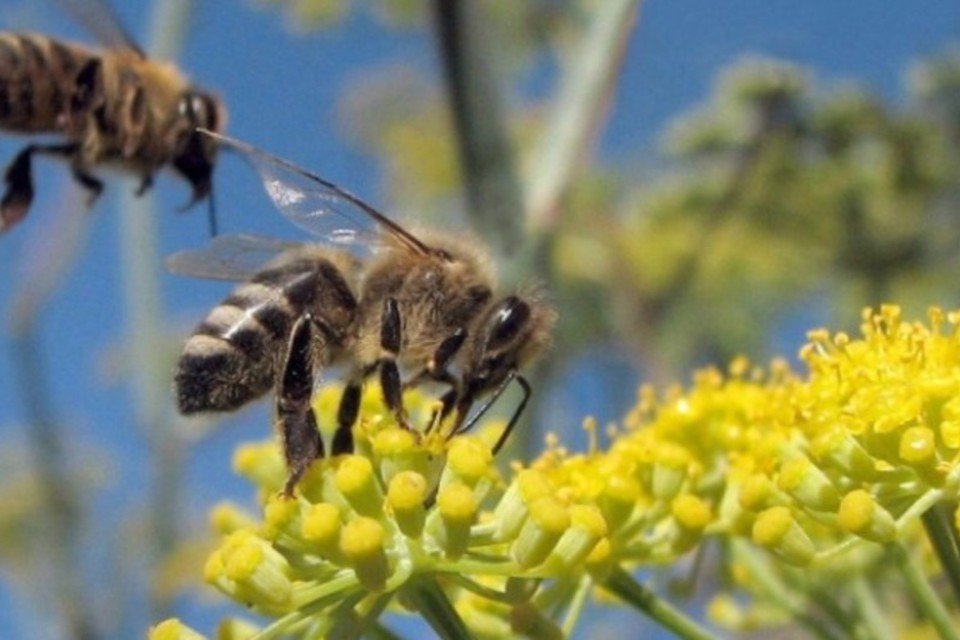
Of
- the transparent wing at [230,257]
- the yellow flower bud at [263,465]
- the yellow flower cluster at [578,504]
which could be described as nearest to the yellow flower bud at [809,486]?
the yellow flower cluster at [578,504]

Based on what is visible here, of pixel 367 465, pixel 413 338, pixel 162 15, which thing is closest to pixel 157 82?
pixel 413 338

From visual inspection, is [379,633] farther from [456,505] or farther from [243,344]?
[243,344]

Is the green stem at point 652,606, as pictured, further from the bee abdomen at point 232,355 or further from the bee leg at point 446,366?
the bee abdomen at point 232,355

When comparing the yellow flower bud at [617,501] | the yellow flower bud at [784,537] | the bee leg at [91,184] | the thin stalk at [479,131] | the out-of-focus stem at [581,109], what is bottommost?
the yellow flower bud at [617,501]

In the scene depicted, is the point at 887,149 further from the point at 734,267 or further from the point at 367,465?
the point at 367,465

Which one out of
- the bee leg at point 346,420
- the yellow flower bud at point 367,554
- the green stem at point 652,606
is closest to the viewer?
the yellow flower bud at point 367,554

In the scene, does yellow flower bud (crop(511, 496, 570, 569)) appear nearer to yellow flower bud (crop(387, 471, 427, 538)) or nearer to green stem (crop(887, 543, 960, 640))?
yellow flower bud (crop(387, 471, 427, 538))

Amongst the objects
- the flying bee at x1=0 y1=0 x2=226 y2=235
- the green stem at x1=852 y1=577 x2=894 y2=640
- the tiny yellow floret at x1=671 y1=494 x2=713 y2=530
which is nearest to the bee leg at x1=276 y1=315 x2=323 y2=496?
the tiny yellow floret at x1=671 y1=494 x2=713 y2=530
